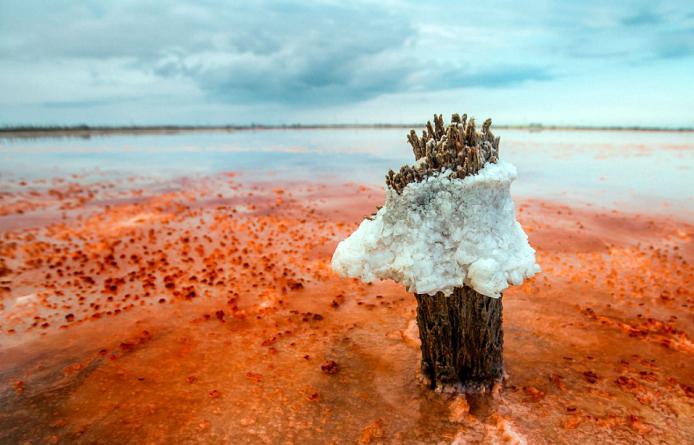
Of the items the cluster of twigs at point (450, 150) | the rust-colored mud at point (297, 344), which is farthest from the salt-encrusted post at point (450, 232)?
the rust-colored mud at point (297, 344)

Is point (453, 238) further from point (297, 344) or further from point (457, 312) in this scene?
point (297, 344)

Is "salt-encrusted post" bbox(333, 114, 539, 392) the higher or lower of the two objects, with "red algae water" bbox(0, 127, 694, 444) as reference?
higher

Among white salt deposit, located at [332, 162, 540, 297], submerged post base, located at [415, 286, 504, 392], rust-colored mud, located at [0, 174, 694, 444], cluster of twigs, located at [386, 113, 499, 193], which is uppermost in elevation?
cluster of twigs, located at [386, 113, 499, 193]

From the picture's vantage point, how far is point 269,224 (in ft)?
33.4

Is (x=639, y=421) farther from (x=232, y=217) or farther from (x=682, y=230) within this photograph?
(x=232, y=217)

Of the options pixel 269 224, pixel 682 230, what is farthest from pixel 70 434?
pixel 682 230

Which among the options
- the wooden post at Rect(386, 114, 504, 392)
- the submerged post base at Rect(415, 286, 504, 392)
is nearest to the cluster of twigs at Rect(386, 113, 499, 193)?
the wooden post at Rect(386, 114, 504, 392)

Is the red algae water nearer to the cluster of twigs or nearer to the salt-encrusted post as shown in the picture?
the salt-encrusted post

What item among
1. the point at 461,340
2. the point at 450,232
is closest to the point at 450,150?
the point at 450,232

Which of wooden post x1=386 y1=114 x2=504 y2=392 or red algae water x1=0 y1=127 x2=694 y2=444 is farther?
red algae water x1=0 y1=127 x2=694 y2=444

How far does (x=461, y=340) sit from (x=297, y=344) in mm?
2098

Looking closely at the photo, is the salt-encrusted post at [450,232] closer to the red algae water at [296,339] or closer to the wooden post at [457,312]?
the wooden post at [457,312]

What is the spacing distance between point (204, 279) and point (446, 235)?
4890 mm

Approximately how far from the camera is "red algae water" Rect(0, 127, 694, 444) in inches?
137
